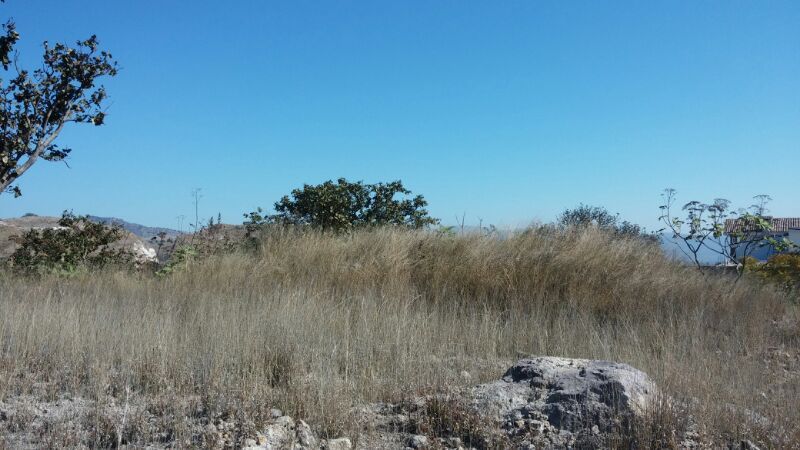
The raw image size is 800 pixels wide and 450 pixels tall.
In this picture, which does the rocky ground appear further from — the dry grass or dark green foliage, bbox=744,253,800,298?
dark green foliage, bbox=744,253,800,298

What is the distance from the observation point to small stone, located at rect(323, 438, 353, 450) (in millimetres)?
3299

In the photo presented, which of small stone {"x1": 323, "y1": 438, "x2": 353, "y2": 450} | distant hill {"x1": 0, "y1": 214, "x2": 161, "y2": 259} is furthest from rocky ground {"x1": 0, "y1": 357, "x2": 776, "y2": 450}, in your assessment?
distant hill {"x1": 0, "y1": 214, "x2": 161, "y2": 259}

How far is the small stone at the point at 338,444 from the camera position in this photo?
10.8ft

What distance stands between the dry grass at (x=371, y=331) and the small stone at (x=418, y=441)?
0.38 m

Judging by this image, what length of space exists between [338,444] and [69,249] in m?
8.72

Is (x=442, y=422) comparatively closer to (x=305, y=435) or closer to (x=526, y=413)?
(x=526, y=413)

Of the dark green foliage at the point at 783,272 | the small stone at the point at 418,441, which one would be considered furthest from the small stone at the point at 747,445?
the dark green foliage at the point at 783,272

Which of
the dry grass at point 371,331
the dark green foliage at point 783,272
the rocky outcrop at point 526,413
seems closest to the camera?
the rocky outcrop at point 526,413

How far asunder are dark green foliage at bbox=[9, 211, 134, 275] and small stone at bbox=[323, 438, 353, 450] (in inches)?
300

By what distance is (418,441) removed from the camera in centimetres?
341

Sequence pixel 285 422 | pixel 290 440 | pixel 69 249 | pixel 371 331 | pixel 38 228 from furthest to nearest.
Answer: pixel 38 228 → pixel 69 249 → pixel 371 331 → pixel 285 422 → pixel 290 440

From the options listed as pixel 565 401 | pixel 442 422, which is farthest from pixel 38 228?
pixel 565 401

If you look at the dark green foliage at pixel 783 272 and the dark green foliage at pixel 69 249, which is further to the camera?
the dark green foliage at pixel 783 272

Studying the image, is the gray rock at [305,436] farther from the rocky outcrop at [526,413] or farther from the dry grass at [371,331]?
the rocky outcrop at [526,413]
